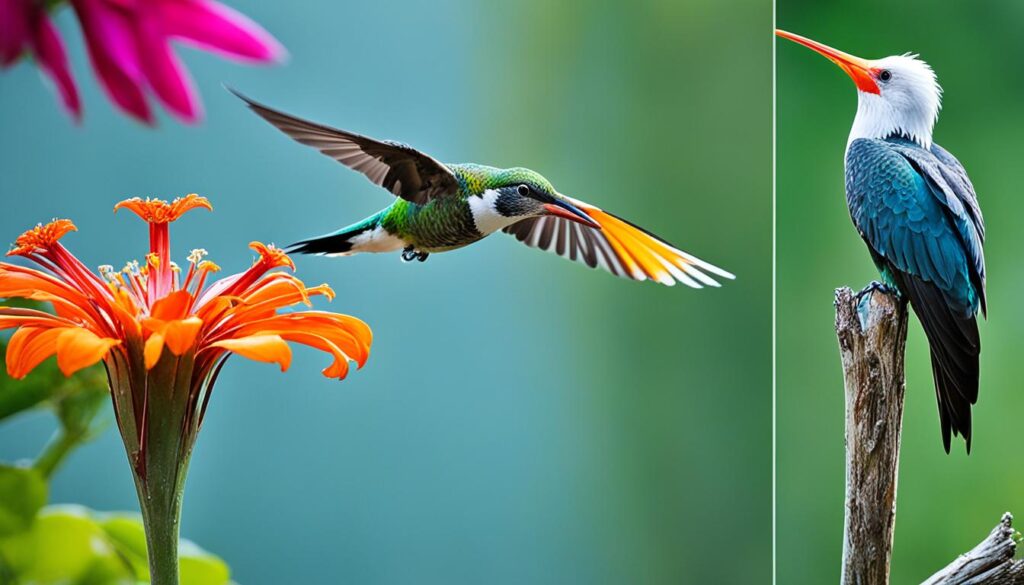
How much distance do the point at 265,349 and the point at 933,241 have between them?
4.38ft

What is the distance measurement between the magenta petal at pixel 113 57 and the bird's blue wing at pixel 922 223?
1.67 m

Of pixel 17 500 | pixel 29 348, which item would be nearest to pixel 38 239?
pixel 29 348

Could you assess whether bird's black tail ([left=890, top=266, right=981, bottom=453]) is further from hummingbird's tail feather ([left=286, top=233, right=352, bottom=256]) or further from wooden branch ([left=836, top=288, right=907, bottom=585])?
hummingbird's tail feather ([left=286, top=233, right=352, bottom=256])

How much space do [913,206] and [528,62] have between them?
0.78m

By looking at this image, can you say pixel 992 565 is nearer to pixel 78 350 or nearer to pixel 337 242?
pixel 337 242

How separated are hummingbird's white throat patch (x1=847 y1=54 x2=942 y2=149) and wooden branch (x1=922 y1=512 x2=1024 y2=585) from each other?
0.71m

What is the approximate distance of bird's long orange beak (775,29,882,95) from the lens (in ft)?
6.17

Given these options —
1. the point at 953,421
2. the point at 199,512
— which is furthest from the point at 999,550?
the point at 199,512

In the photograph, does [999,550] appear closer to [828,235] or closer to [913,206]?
[913,206]

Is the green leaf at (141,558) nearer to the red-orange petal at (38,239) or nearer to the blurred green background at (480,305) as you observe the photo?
the blurred green background at (480,305)

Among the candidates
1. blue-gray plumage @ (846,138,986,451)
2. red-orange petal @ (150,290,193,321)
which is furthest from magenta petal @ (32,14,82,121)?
blue-gray plumage @ (846,138,986,451)

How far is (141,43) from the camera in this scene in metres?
0.28

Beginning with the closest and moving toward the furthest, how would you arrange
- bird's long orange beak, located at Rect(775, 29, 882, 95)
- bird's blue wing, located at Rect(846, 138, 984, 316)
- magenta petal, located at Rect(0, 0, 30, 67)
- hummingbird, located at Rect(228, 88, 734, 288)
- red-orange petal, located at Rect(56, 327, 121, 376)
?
magenta petal, located at Rect(0, 0, 30, 67), red-orange petal, located at Rect(56, 327, 121, 376), hummingbird, located at Rect(228, 88, 734, 288), bird's blue wing, located at Rect(846, 138, 984, 316), bird's long orange beak, located at Rect(775, 29, 882, 95)

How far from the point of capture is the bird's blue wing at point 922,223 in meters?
1.73
